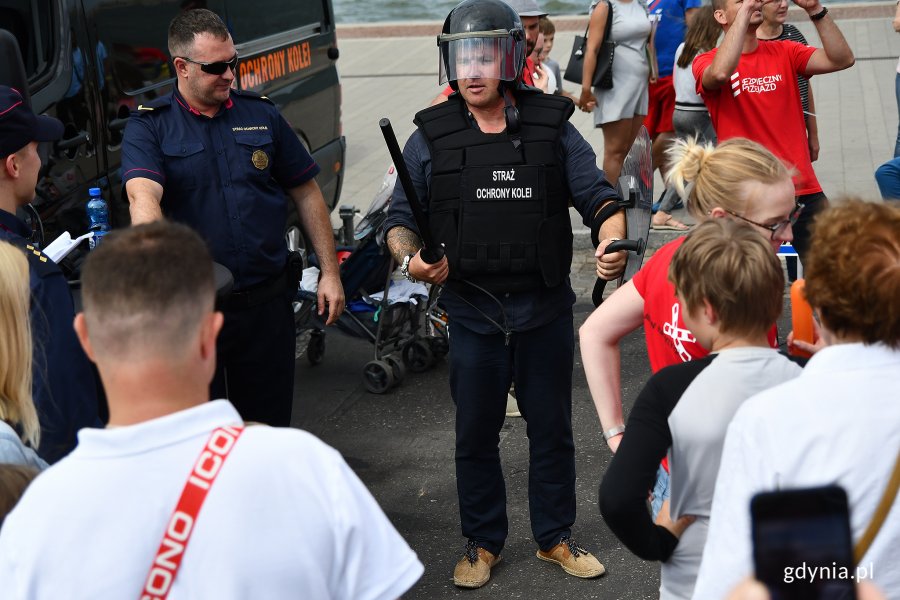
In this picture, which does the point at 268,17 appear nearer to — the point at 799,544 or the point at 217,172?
the point at 217,172

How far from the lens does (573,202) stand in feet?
13.0

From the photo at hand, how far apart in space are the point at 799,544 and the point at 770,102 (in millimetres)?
4383

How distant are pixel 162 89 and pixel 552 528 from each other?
9.32 feet

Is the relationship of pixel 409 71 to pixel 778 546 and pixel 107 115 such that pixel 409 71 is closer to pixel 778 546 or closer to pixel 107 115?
pixel 107 115

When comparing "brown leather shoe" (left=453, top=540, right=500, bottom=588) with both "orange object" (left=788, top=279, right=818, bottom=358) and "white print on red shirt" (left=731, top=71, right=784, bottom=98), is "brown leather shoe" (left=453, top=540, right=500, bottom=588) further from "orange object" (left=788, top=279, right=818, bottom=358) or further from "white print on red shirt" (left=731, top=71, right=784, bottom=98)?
"white print on red shirt" (left=731, top=71, right=784, bottom=98)

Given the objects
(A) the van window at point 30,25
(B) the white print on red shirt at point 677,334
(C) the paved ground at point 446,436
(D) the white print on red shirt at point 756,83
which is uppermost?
(A) the van window at point 30,25

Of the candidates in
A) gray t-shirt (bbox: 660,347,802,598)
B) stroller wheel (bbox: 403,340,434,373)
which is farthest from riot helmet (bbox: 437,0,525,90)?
stroller wheel (bbox: 403,340,434,373)

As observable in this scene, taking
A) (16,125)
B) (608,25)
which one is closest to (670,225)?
(608,25)

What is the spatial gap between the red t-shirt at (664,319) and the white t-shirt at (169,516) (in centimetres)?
123

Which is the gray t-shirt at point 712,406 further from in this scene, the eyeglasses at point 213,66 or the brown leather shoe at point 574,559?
the eyeglasses at point 213,66

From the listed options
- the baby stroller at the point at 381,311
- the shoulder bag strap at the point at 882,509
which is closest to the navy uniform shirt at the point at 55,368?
the shoulder bag strap at the point at 882,509

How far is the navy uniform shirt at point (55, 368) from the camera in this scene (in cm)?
275

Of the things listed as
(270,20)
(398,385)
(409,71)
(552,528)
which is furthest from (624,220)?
(409,71)

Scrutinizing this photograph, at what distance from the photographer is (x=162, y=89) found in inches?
213
